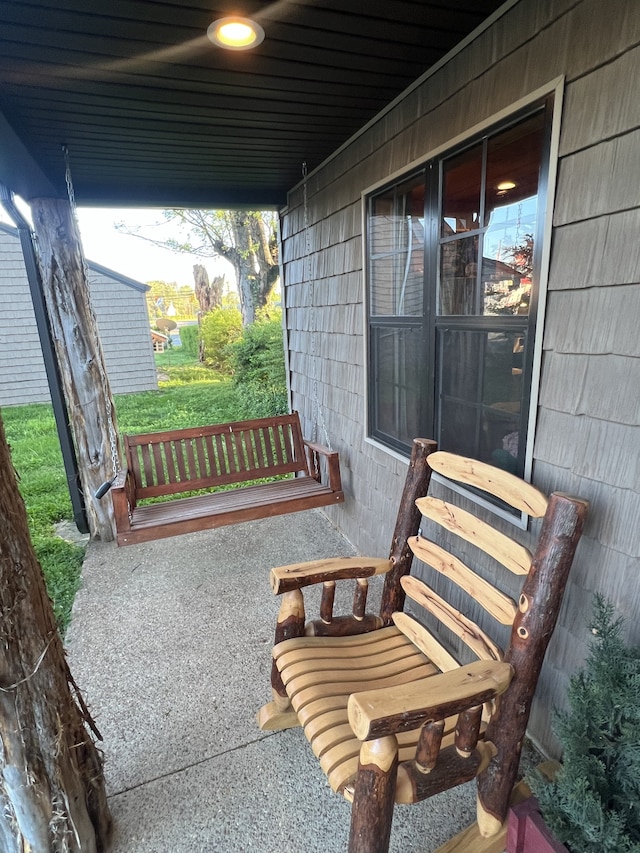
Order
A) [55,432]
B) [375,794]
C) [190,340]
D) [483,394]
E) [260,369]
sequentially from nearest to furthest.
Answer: [375,794] → [483,394] → [55,432] → [260,369] → [190,340]

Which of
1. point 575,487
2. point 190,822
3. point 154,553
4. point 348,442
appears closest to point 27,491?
point 154,553

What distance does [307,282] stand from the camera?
3.42 meters

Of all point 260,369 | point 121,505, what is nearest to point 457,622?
point 121,505

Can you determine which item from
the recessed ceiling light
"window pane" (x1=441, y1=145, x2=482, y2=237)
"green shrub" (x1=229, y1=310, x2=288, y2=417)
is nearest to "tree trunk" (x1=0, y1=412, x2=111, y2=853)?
the recessed ceiling light

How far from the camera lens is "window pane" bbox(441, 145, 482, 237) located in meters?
1.69

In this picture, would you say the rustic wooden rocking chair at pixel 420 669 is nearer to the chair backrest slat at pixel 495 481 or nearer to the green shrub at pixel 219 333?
the chair backrest slat at pixel 495 481

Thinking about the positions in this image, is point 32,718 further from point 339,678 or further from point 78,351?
point 78,351

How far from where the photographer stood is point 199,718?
69.3 inches

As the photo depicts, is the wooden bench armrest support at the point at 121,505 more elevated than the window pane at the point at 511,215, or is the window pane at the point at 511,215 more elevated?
the window pane at the point at 511,215

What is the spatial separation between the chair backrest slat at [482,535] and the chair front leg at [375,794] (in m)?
0.60

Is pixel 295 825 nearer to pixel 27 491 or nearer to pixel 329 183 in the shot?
pixel 329 183

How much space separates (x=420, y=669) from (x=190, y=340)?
12.4 m

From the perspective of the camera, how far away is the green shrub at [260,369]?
21.8ft

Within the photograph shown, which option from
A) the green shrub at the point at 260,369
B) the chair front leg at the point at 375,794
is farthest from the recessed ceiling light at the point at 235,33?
the green shrub at the point at 260,369
